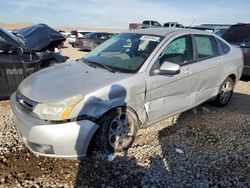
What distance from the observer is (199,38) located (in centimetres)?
479

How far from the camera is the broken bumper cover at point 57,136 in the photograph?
3051 millimetres

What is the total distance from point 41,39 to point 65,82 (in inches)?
123

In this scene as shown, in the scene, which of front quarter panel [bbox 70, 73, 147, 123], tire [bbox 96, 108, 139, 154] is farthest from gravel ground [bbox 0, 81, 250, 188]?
front quarter panel [bbox 70, 73, 147, 123]

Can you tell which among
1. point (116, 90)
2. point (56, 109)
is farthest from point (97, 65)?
point (56, 109)

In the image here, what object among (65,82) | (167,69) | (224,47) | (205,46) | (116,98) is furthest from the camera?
(224,47)

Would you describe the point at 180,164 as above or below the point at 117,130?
below

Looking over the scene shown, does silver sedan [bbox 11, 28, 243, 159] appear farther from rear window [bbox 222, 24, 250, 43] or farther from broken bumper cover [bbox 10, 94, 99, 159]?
rear window [bbox 222, 24, 250, 43]

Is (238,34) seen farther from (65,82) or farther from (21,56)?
(65,82)

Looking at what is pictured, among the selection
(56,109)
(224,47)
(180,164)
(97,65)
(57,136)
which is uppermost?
(224,47)

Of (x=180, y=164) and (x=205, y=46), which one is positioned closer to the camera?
(x=180, y=164)

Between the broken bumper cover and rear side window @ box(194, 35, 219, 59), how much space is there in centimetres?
245

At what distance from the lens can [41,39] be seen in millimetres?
6223

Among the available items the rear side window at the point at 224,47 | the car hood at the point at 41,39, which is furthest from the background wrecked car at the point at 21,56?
the rear side window at the point at 224,47

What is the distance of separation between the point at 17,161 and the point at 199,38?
11.6 feet
